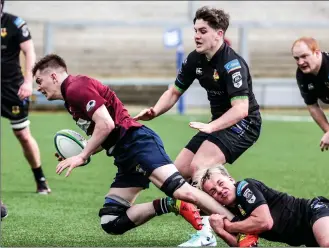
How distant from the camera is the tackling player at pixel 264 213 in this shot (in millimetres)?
6488

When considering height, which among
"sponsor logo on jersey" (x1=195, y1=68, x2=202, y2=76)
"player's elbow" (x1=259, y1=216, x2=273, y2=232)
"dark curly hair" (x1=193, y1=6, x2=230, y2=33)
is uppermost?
"dark curly hair" (x1=193, y1=6, x2=230, y2=33)

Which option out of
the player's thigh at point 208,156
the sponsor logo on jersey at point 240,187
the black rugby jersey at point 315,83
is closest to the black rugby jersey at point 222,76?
the player's thigh at point 208,156

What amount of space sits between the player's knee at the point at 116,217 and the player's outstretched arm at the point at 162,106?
2.53 feet

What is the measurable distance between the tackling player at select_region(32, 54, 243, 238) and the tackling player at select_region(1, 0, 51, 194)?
3.02m

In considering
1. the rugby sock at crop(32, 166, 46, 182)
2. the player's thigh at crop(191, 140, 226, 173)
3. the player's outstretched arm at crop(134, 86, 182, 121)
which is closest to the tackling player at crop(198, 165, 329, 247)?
the player's thigh at crop(191, 140, 226, 173)

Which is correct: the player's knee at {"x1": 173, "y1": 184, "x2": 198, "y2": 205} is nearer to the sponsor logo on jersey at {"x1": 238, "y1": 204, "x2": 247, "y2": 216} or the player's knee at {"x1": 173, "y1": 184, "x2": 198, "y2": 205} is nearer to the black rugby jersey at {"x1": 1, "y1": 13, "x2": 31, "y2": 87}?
the sponsor logo on jersey at {"x1": 238, "y1": 204, "x2": 247, "y2": 216}

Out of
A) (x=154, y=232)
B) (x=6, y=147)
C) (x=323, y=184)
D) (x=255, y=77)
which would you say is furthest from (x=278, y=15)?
(x=154, y=232)

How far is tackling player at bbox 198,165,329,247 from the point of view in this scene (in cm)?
649

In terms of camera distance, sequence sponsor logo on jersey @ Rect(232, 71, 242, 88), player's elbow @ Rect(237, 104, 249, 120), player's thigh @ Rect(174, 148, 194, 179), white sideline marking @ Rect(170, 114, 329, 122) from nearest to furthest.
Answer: player's elbow @ Rect(237, 104, 249, 120) < sponsor logo on jersey @ Rect(232, 71, 242, 88) < player's thigh @ Rect(174, 148, 194, 179) < white sideline marking @ Rect(170, 114, 329, 122)

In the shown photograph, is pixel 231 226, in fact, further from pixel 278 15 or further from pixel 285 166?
pixel 278 15

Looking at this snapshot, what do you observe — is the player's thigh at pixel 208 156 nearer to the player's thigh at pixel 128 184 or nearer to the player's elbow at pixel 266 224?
the player's thigh at pixel 128 184

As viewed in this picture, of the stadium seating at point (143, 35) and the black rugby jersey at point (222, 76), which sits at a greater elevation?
the black rugby jersey at point (222, 76)

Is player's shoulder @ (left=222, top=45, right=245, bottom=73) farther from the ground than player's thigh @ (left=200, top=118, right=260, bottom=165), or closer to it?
farther from the ground

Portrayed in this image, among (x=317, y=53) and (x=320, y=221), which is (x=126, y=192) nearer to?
(x=320, y=221)
